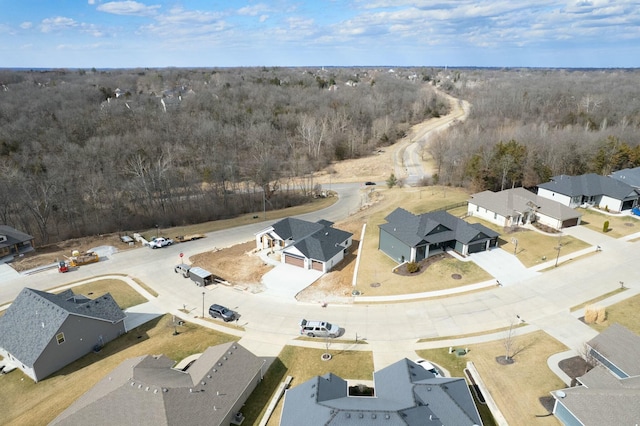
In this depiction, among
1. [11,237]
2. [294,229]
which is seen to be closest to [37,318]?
[11,237]

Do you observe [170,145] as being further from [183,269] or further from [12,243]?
[183,269]

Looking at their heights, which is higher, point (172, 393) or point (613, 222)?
point (613, 222)

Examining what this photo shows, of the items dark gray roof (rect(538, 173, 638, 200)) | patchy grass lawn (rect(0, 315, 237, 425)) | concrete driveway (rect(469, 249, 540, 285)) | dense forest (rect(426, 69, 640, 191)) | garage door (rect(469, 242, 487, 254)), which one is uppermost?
dense forest (rect(426, 69, 640, 191))

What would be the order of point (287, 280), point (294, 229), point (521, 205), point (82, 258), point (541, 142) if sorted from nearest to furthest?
point (287, 280), point (82, 258), point (294, 229), point (521, 205), point (541, 142)

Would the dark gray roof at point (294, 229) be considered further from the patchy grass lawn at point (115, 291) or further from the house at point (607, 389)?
the house at point (607, 389)

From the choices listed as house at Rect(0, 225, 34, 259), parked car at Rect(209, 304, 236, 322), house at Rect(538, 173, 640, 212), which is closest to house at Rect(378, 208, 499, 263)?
→ parked car at Rect(209, 304, 236, 322)

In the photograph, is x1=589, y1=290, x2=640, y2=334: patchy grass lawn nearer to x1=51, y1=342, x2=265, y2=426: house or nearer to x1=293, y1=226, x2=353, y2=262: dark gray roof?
x1=293, y1=226, x2=353, y2=262: dark gray roof
